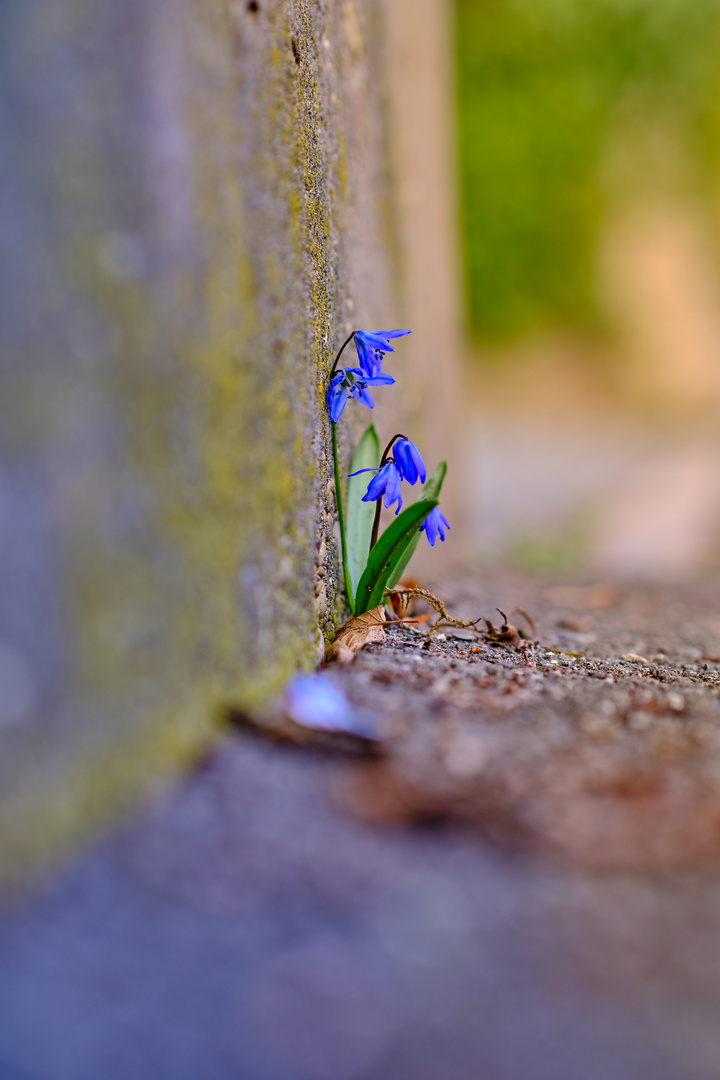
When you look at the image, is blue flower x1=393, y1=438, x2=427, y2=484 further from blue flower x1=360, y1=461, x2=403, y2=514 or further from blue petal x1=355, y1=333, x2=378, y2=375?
blue petal x1=355, y1=333, x2=378, y2=375

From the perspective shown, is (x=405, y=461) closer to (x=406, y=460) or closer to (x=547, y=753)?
(x=406, y=460)

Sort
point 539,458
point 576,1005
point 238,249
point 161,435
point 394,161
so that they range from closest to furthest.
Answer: point 576,1005 → point 161,435 → point 238,249 → point 394,161 → point 539,458

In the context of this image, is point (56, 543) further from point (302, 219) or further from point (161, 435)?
point (302, 219)

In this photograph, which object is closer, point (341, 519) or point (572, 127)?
point (341, 519)

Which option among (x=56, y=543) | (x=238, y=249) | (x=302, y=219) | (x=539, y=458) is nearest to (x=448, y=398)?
(x=302, y=219)

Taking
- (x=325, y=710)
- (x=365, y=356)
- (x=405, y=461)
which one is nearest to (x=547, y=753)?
(x=325, y=710)

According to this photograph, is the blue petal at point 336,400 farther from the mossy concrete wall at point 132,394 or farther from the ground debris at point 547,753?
the ground debris at point 547,753

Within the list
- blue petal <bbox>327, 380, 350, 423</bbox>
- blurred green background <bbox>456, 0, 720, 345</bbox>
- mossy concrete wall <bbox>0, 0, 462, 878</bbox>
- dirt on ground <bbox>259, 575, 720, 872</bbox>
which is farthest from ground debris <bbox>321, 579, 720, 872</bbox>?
blurred green background <bbox>456, 0, 720, 345</bbox>
